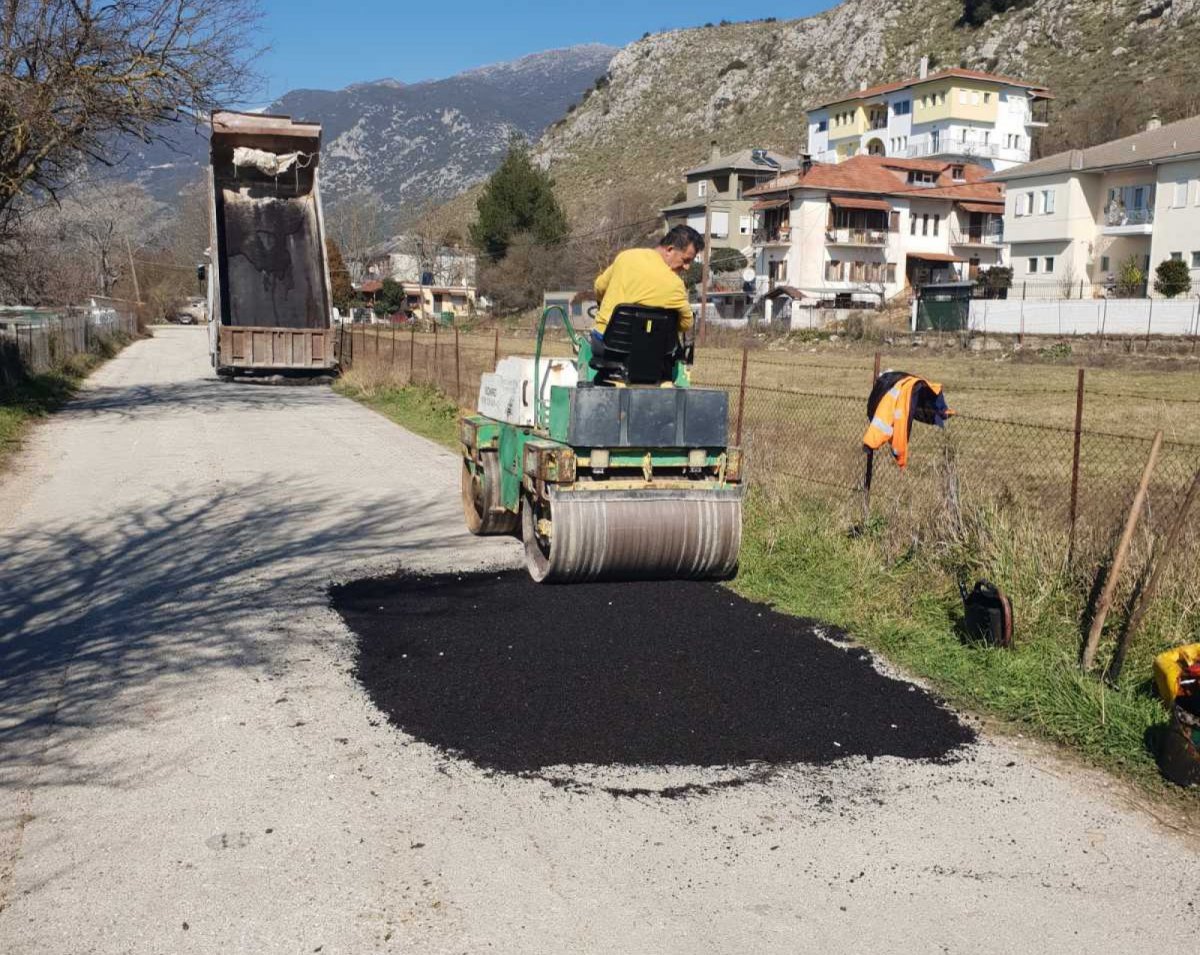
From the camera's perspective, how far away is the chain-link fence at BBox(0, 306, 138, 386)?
67.6ft

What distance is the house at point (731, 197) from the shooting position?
82.7 m

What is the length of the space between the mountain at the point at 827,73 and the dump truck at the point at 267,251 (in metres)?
64.3

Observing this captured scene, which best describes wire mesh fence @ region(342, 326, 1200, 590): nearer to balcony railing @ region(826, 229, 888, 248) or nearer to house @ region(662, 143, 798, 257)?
balcony railing @ region(826, 229, 888, 248)

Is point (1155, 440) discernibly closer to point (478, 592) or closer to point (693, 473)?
point (693, 473)

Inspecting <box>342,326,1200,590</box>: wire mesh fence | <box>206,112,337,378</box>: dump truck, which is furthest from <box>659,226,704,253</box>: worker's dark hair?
<box>206,112,337,378</box>: dump truck

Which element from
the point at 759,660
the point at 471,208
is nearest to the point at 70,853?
the point at 759,660

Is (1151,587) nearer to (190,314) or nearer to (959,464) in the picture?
(959,464)

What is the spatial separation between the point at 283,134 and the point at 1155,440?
18805mm

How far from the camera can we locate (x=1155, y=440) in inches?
236

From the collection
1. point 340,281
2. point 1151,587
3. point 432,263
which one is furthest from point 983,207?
point 1151,587

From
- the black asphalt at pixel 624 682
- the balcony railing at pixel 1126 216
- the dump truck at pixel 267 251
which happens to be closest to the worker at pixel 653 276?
the black asphalt at pixel 624 682

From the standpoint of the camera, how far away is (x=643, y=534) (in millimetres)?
7309

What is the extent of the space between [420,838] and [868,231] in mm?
66188

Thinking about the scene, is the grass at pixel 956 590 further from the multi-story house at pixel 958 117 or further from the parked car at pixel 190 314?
the parked car at pixel 190 314
